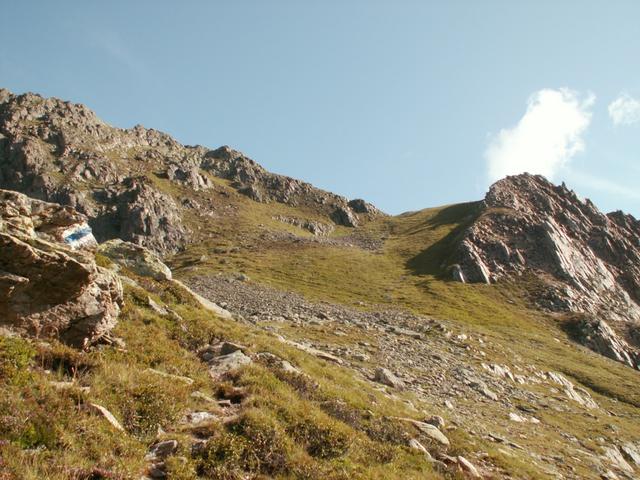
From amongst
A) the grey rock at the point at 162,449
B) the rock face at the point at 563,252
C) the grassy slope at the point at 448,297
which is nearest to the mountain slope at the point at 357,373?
the grey rock at the point at 162,449

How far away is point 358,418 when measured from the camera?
1499cm

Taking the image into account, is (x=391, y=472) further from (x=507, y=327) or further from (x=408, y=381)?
(x=507, y=327)

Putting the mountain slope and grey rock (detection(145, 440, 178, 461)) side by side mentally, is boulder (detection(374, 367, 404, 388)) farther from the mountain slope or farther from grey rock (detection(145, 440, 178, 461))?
grey rock (detection(145, 440, 178, 461))

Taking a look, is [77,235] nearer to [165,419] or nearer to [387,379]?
[165,419]

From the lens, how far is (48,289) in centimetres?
1157

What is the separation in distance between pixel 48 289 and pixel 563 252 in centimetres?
12498

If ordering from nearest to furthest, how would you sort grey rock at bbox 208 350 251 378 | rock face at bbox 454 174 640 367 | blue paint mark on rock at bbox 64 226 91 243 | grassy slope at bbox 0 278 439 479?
1. grassy slope at bbox 0 278 439 479
2. grey rock at bbox 208 350 251 378
3. blue paint mark on rock at bbox 64 226 91 243
4. rock face at bbox 454 174 640 367

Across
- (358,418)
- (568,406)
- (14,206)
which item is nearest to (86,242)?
(14,206)

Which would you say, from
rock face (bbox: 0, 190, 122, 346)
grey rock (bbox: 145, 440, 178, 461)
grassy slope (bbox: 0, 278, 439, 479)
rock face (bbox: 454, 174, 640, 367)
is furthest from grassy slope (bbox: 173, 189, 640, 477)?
rock face (bbox: 0, 190, 122, 346)

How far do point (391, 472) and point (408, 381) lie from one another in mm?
16895

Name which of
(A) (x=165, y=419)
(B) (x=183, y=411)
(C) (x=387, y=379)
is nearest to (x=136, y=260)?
(C) (x=387, y=379)

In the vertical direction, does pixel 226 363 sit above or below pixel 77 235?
below

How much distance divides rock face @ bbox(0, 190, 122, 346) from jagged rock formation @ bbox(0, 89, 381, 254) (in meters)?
114

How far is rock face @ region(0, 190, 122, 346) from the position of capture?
36.0 feet
